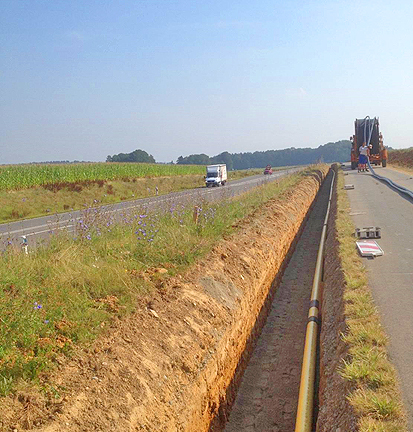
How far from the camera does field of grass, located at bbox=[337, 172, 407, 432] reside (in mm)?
3797

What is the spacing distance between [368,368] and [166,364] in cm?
203

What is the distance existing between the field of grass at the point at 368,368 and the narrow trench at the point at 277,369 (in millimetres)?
1367

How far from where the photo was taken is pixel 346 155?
6117 inches

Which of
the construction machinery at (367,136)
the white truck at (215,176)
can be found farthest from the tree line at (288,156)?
the construction machinery at (367,136)

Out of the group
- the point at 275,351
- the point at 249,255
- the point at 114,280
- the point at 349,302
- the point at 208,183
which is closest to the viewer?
the point at 114,280

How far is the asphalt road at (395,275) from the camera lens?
4902mm

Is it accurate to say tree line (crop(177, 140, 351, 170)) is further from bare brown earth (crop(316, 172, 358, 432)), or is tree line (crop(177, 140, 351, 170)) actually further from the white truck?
bare brown earth (crop(316, 172, 358, 432))

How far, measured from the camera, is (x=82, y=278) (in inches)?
236

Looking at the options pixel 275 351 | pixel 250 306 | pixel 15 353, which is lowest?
pixel 275 351

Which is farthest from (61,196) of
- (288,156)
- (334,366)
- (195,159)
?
(288,156)

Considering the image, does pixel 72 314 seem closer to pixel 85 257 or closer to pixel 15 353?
pixel 15 353

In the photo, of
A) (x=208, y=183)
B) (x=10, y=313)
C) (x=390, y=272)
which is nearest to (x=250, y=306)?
(x=390, y=272)

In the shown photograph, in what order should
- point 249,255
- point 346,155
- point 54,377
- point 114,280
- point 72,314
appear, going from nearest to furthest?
1. point 54,377
2. point 72,314
3. point 114,280
4. point 249,255
5. point 346,155

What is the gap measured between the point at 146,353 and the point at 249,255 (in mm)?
4743
